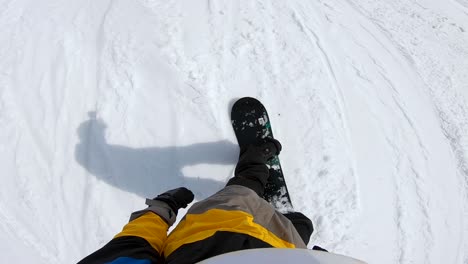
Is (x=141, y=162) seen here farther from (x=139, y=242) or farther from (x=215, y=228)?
(x=215, y=228)

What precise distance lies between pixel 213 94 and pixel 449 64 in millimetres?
1753

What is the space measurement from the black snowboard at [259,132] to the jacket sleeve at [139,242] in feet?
2.67

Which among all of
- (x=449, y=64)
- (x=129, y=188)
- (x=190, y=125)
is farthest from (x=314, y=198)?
(x=449, y=64)

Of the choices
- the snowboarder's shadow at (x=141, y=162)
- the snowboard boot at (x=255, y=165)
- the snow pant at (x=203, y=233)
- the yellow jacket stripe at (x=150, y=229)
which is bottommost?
the snowboarder's shadow at (x=141, y=162)

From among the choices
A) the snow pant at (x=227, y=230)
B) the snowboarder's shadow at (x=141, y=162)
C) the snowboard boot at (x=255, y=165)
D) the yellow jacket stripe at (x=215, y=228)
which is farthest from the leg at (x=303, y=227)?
the snowboarder's shadow at (x=141, y=162)

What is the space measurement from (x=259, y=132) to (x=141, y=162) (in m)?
0.74

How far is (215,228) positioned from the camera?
133 cm

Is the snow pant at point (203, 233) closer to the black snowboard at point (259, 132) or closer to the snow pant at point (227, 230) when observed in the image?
the snow pant at point (227, 230)

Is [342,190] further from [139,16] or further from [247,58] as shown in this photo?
[139,16]

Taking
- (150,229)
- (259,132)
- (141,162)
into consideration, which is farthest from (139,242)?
(259,132)

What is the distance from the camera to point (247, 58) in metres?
2.71

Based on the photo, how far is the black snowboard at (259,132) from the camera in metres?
2.34

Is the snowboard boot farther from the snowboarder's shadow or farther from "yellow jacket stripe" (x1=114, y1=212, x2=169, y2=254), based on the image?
"yellow jacket stripe" (x1=114, y1=212, x2=169, y2=254)

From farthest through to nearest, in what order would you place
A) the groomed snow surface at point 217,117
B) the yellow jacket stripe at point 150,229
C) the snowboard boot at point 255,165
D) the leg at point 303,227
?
the groomed snow surface at point 217,117 → the snowboard boot at point 255,165 → the leg at point 303,227 → the yellow jacket stripe at point 150,229
